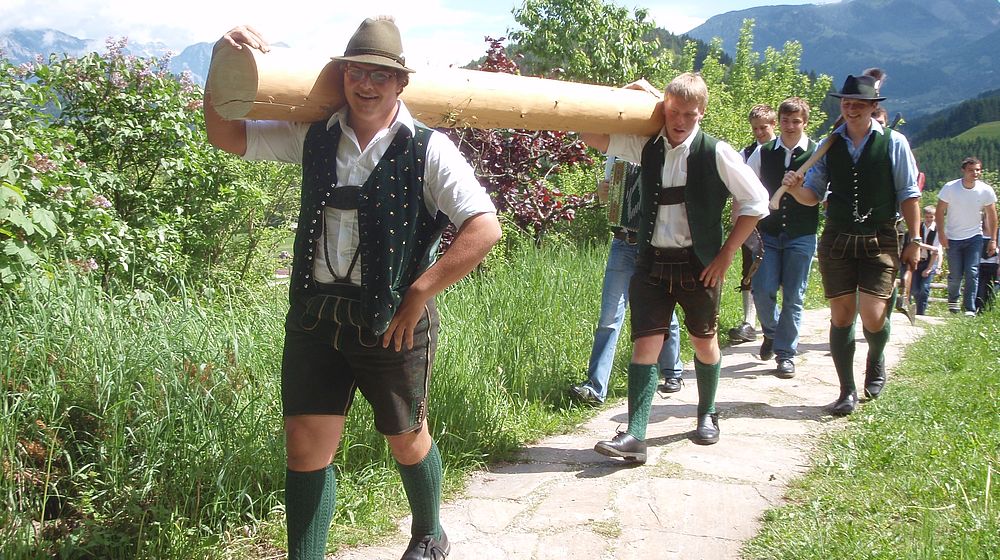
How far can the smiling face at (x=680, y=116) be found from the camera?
13.9 ft

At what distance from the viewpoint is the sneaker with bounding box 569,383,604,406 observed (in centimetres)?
548

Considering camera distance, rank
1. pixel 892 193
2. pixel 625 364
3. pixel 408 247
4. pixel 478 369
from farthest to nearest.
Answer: pixel 625 364
pixel 892 193
pixel 478 369
pixel 408 247

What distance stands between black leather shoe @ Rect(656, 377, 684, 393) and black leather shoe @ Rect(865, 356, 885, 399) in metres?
1.20

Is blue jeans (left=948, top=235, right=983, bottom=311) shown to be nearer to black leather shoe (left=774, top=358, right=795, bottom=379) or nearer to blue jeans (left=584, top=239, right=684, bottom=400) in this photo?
black leather shoe (left=774, top=358, right=795, bottom=379)

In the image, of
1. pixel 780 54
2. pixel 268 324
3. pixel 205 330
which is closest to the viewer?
pixel 205 330

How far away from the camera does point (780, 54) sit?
94.2ft

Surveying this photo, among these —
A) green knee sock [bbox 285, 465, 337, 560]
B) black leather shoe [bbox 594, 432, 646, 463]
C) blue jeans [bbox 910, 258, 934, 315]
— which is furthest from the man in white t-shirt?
green knee sock [bbox 285, 465, 337, 560]

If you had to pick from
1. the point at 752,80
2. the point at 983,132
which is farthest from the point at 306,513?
the point at 983,132

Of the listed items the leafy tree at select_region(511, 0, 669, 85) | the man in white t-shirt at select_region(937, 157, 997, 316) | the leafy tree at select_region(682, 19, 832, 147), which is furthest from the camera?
the leafy tree at select_region(682, 19, 832, 147)

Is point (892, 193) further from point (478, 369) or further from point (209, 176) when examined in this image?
point (209, 176)

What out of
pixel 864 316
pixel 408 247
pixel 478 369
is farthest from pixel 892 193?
pixel 408 247

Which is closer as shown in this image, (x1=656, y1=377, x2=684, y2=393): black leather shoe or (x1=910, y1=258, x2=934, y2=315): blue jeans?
(x1=656, y1=377, x2=684, y2=393): black leather shoe

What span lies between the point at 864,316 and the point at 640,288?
1803 mm

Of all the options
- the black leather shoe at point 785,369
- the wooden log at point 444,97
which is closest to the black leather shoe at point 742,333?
the black leather shoe at point 785,369
